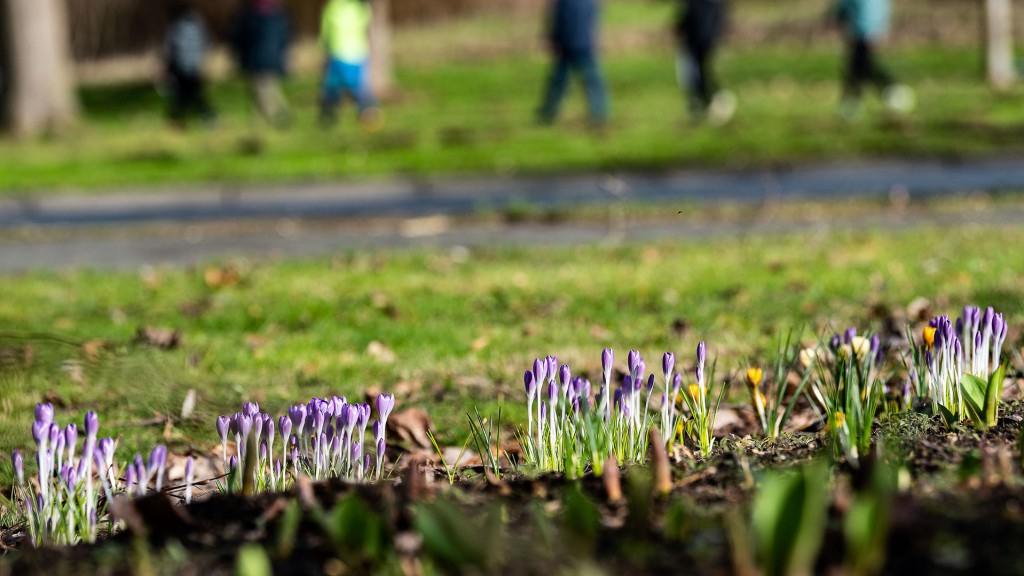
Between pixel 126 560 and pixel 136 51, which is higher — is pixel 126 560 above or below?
below

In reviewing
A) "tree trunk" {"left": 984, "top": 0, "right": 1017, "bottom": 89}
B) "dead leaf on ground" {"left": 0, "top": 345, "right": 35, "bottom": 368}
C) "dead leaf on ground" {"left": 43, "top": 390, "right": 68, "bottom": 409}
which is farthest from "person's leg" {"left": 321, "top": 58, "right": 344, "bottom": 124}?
"dead leaf on ground" {"left": 43, "top": 390, "right": 68, "bottom": 409}

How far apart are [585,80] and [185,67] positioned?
660cm

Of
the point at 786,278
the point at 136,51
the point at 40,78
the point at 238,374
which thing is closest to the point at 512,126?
the point at 40,78

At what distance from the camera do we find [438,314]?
20.9 feet

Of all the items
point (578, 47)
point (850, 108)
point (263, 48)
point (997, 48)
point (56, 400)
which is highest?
point (263, 48)

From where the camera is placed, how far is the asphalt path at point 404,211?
9914 mm

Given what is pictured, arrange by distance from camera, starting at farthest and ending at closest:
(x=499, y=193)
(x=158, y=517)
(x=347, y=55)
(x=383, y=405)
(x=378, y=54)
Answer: (x=378, y=54) → (x=347, y=55) → (x=499, y=193) → (x=383, y=405) → (x=158, y=517)

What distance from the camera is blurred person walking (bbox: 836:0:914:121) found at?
55.9 feet

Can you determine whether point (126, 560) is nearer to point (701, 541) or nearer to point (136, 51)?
point (701, 541)

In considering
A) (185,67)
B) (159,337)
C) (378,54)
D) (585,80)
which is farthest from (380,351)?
(378,54)

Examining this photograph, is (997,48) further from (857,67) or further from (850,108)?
(850,108)

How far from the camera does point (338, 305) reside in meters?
6.62

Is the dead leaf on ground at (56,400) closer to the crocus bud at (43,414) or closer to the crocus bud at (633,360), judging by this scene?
the crocus bud at (43,414)

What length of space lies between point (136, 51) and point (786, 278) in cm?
3267
